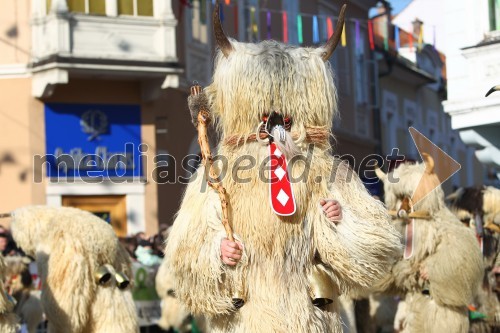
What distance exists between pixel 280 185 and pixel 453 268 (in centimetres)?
336

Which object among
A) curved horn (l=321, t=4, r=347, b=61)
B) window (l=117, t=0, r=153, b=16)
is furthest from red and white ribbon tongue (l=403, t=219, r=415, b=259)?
window (l=117, t=0, r=153, b=16)

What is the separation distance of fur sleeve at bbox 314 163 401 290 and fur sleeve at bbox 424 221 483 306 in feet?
9.35

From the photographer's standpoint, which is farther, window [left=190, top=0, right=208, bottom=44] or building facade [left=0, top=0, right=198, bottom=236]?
window [left=190, top=0, right=208, bottom=44]

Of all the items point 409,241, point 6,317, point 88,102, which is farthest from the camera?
point 88,102

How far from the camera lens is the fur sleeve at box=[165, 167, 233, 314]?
598cm

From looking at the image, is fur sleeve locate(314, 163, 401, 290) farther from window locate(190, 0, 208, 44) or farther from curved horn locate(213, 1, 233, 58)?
window locate(190, 0, 208, 44)

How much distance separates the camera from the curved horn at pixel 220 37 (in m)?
5.97

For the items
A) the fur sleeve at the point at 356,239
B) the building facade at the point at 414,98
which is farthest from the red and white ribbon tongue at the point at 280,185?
the building facade at the point at 414,98

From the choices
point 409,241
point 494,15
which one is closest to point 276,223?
point 409,241

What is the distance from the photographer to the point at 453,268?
29.3ft

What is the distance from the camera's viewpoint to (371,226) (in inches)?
239

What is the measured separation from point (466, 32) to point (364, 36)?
17.1 meters

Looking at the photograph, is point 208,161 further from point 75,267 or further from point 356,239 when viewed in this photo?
point 75,267

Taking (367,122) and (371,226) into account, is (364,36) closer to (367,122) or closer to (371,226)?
(367,122)
